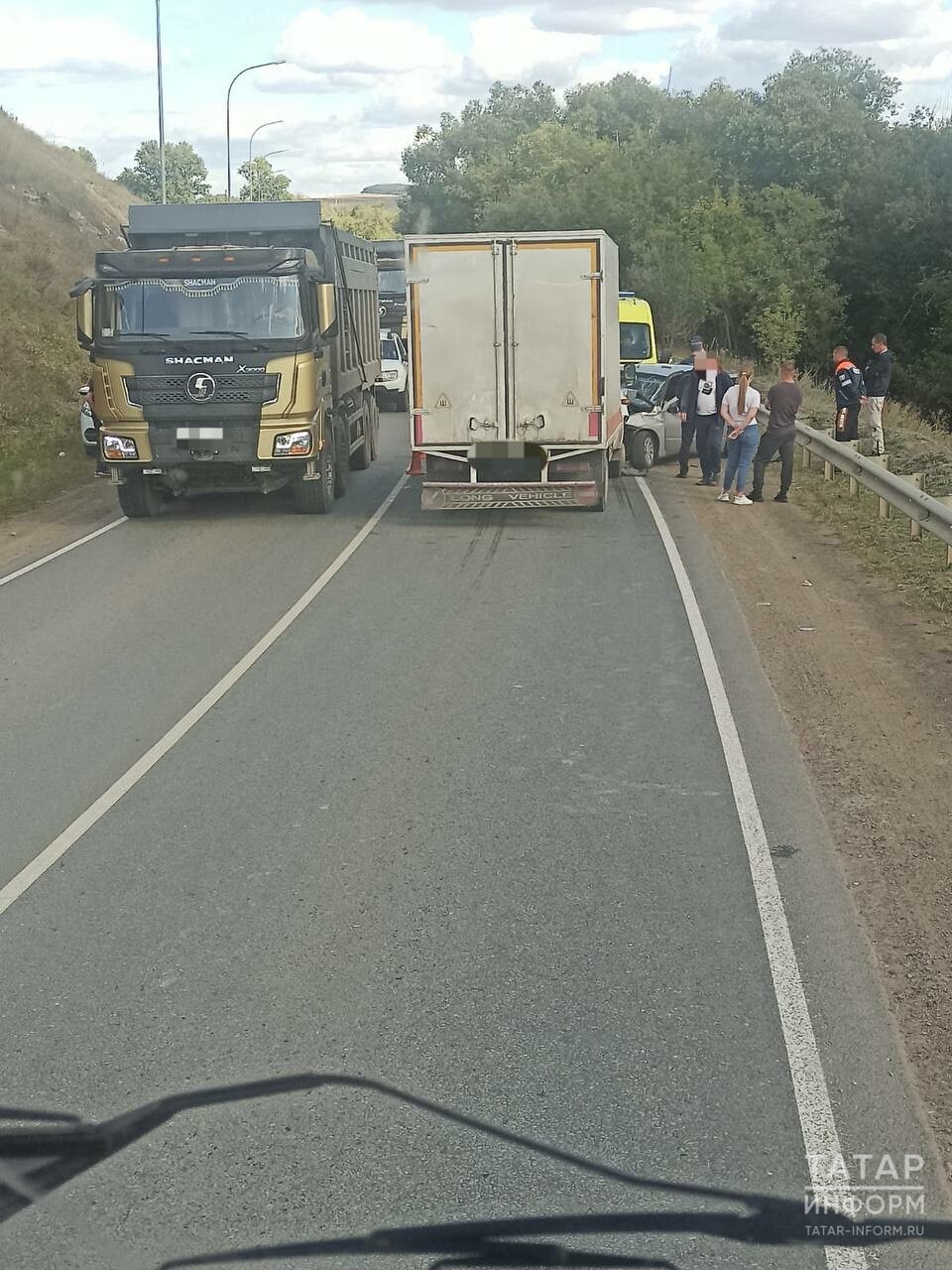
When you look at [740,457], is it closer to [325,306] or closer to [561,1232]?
[325,306]

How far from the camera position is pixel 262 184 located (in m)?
137

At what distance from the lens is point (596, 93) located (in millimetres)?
103500

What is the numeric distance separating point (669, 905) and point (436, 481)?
11216 millimetres

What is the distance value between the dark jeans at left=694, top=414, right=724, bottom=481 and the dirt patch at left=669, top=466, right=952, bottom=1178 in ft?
13.1

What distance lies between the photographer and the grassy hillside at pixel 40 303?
82.0 ft

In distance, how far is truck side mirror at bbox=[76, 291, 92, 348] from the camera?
16.0m

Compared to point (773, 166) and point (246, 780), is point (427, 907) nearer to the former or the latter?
point (246, 780)

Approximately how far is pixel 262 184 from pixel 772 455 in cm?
12661

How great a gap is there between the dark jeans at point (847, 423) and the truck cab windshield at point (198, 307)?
854 centimetres

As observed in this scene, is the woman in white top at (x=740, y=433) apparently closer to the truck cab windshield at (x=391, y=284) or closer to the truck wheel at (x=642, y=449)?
the truck wheel at (x=642, y=449)

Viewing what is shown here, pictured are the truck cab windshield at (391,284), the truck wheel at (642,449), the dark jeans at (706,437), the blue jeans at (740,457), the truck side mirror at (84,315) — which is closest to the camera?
the truck side mirror at (84,315)

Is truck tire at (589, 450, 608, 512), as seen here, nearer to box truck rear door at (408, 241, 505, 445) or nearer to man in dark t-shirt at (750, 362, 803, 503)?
box truck rear door at (408, 241, 505, 445)

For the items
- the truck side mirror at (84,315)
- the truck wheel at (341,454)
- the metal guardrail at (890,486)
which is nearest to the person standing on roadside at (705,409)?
the metal guardrail at (890,486)

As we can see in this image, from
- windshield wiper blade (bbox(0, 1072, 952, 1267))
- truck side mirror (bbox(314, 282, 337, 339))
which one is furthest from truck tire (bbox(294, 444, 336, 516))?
windshield wiper blade (bbox(0, 1072, 952, 1267))
